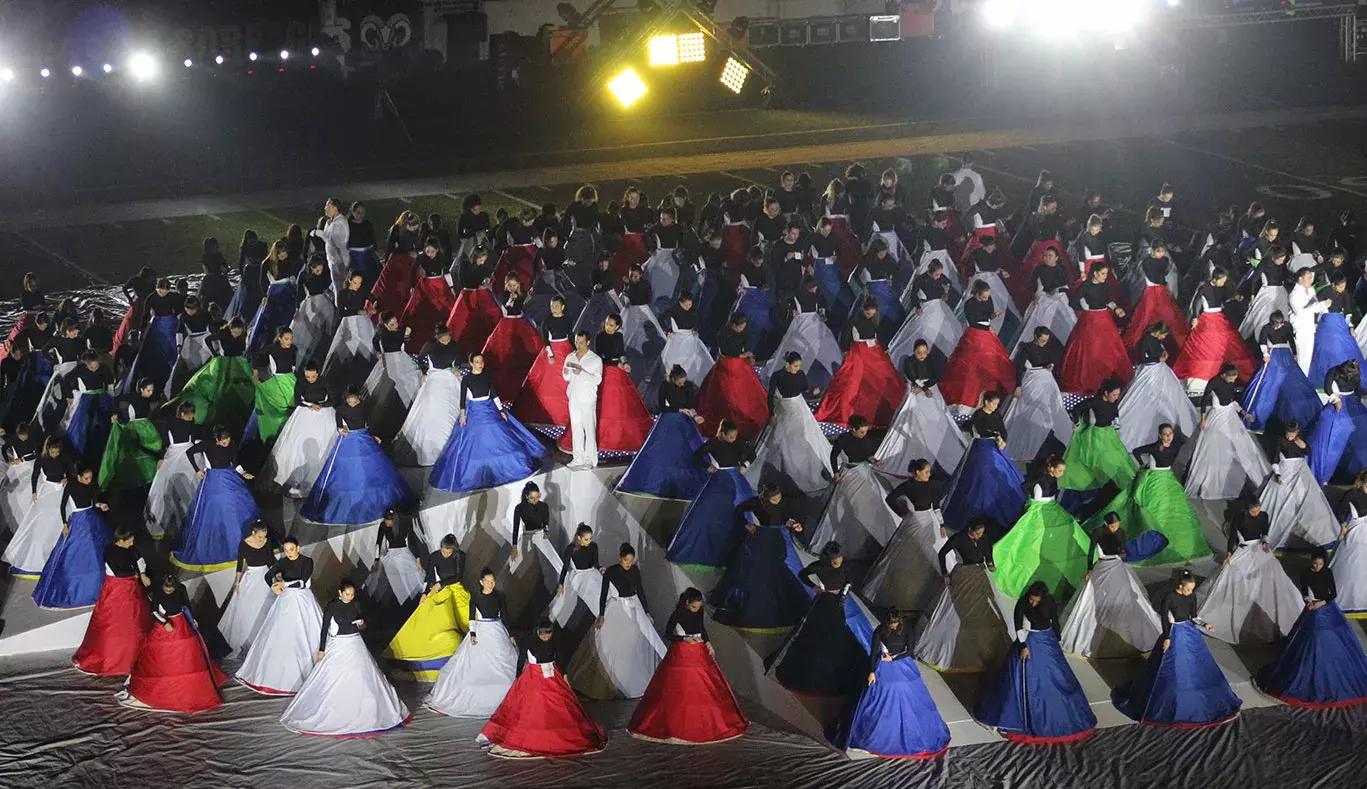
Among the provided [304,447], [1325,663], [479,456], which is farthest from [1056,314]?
[304,447]

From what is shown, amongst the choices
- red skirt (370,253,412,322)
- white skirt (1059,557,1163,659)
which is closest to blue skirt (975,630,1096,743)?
white skirt (1059,557,1163,659)

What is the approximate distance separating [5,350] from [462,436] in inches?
254

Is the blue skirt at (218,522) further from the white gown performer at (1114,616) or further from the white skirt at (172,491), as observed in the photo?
the white gown performer at (1114,616)

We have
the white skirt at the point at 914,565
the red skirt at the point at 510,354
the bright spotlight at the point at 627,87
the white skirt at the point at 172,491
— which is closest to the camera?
the white skirt at the point at 914,565

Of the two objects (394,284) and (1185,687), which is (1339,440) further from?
(394,284)

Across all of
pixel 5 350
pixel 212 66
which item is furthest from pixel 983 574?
pixel 212 66

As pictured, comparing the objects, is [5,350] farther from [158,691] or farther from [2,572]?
[158,691]

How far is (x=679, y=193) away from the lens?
65.0 ft

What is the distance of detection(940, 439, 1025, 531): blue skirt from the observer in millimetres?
13586

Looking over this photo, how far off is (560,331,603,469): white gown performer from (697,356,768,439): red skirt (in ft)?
4.86

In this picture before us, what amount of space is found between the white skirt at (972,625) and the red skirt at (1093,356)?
191 inches

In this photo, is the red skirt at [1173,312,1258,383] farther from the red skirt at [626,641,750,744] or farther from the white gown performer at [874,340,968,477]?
the red skirt at [626,641,750,744]

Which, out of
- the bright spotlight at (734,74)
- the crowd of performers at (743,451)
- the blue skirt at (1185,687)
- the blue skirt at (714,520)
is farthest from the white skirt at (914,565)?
the bright spotlight at (734,74)

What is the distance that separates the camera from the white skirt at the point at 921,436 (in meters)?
15.0
